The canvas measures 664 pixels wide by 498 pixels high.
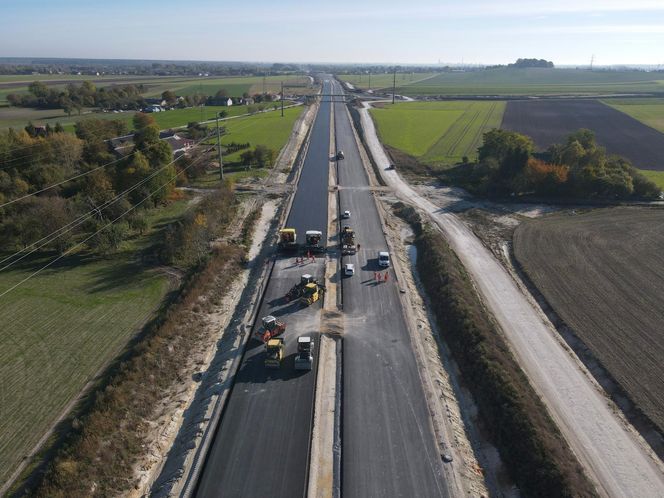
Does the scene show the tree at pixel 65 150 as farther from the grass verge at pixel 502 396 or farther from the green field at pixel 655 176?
the green field at pixel 655 176

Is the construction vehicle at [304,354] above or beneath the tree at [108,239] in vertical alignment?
beneath

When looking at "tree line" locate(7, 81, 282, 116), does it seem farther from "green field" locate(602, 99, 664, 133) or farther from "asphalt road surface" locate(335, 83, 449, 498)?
"green field" locate(602, 99, 664, 133)

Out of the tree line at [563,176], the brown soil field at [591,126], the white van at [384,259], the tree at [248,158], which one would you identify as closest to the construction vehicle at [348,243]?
the white van at [384,259]

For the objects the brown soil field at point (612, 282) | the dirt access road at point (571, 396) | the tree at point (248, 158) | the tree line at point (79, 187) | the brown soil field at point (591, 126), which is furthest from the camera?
the brown soil field at point (591, 126)

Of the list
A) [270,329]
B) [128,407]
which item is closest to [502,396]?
[270,329]

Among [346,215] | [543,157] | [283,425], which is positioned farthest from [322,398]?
[543,157]

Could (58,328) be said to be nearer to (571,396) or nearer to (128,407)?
(128,407)
